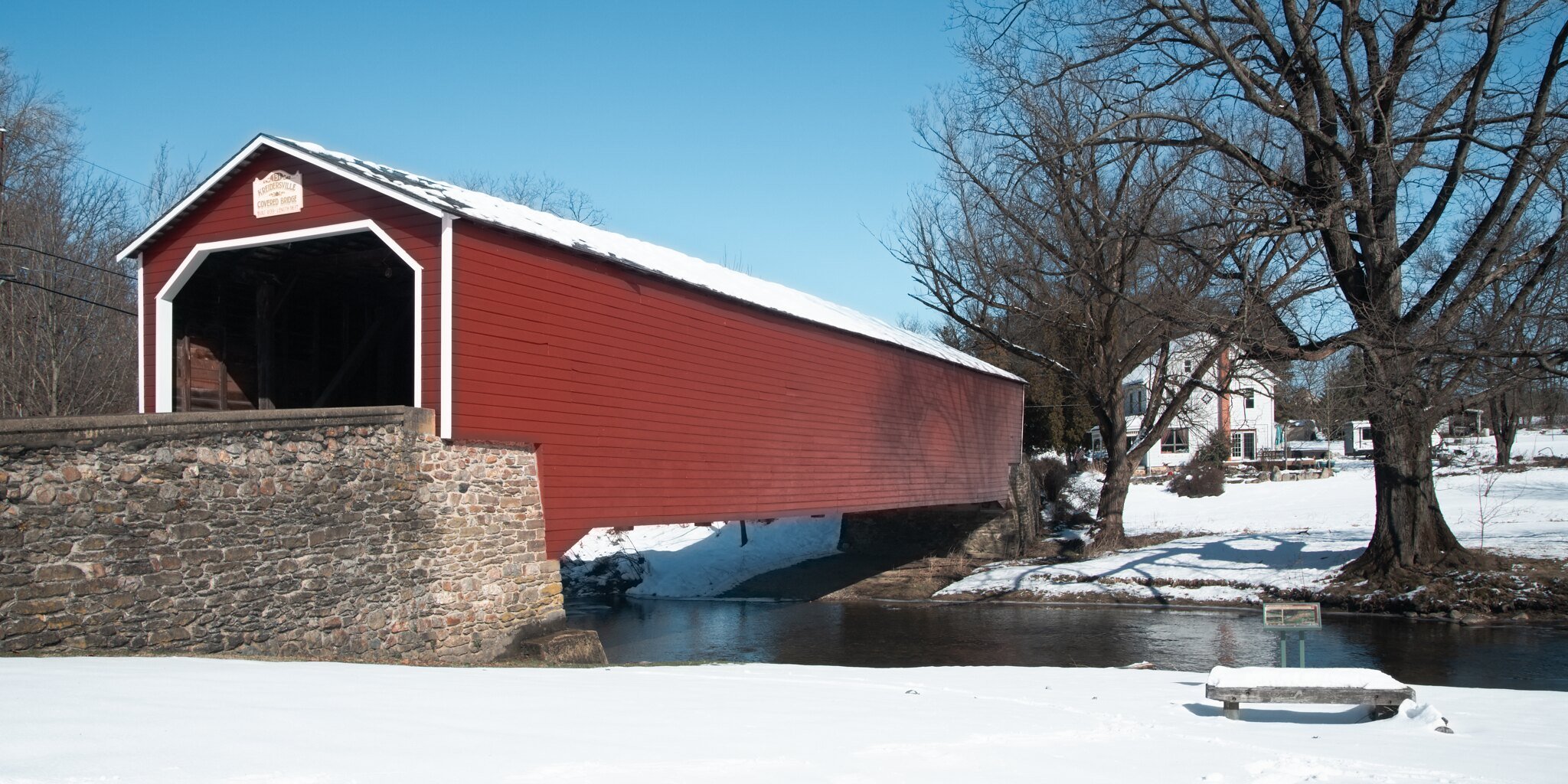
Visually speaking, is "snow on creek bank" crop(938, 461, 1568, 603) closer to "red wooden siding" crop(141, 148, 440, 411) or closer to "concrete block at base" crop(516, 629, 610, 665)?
"concrete block at base" crop(516, 629, 610, 665)

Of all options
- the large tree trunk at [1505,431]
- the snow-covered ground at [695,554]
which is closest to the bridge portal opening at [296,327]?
the snow-covered ground at [695,554]

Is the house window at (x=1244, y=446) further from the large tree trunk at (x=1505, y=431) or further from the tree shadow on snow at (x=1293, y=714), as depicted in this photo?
the tree shadow on snow at (x=1293, y=714)

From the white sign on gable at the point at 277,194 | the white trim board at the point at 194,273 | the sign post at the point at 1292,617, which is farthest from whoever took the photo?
the white sign on gable at the point at 277,194

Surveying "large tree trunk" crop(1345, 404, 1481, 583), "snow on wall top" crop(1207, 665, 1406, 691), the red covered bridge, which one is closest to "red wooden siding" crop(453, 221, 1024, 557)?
the red covered bridge

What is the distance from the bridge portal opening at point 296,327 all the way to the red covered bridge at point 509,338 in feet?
0.09

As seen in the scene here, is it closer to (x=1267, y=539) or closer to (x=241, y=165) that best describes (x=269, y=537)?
(x=241, y=165)

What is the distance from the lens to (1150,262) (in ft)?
80.1

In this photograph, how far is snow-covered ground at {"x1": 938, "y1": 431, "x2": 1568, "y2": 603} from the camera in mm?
20766

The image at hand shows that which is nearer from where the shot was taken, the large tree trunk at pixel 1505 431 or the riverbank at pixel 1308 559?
the riverbank at pixel 1308 559

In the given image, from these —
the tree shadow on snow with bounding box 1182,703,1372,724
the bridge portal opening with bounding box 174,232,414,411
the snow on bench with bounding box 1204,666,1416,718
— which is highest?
the bridge portal opening with bounding box 174,232,414,411

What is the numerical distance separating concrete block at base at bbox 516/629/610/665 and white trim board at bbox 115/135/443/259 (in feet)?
14.0

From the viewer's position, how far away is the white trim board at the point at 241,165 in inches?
420

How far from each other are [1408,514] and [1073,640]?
6.16 metres

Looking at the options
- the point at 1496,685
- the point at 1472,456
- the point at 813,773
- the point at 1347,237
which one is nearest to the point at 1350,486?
the point at 1472,456
